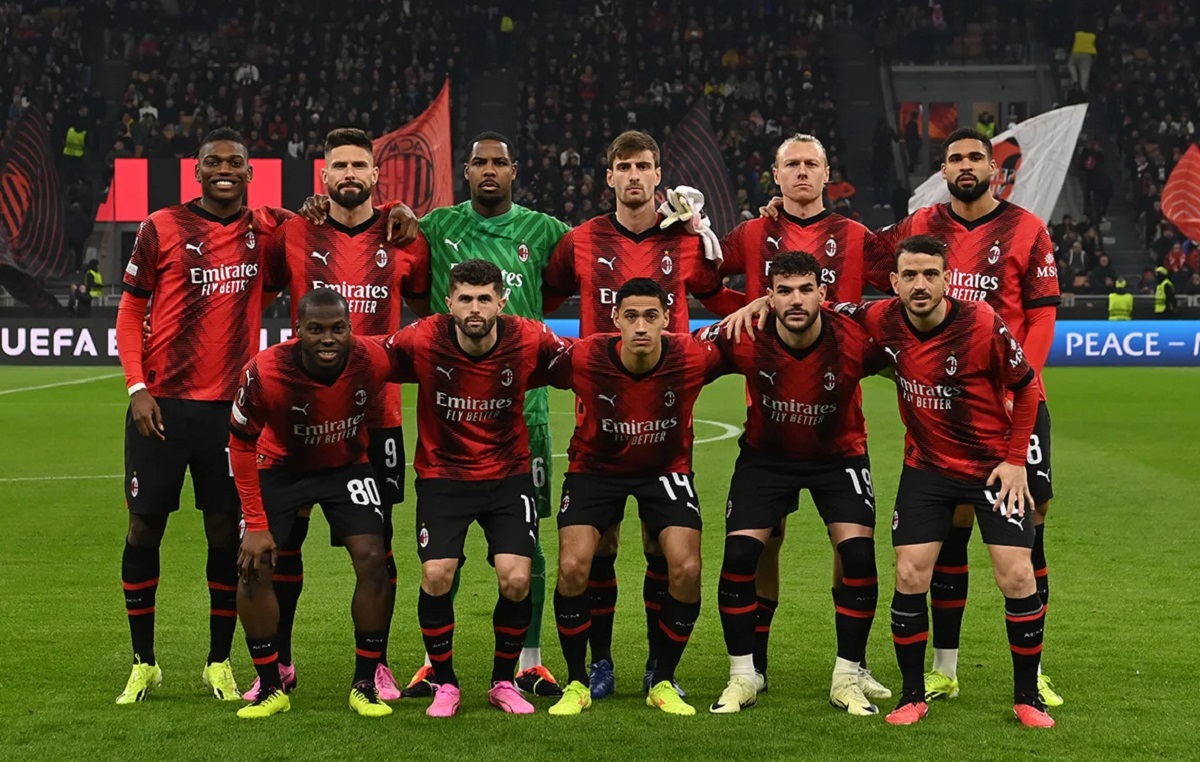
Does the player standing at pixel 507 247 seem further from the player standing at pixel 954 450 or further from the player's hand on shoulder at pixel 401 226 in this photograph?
the player standing at pixel 954 450

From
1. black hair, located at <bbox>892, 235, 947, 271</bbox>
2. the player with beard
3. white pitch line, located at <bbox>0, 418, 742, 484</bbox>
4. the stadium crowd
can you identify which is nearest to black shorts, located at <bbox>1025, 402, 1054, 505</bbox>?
black hair, located at <bbox>892, 235, 947, 271</bbox>

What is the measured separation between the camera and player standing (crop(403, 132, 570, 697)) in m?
6.75

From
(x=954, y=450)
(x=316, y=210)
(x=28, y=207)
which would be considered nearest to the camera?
(x=954, y=450)

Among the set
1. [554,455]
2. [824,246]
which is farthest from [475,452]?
[554,455]

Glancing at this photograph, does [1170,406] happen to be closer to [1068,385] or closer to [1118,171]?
[1068,385]

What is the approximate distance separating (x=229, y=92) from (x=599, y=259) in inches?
1189

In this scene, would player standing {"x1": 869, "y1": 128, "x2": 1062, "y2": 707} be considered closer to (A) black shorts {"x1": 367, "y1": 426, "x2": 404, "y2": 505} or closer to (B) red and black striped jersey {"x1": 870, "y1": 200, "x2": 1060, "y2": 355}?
(B) red and black striped jersey {"x1": 870, "y1": 200, "x2": 1060, "y2": 355}

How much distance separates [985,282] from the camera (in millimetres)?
6496

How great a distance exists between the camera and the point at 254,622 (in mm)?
6043

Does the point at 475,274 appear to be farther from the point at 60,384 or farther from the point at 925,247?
the point at 60,384

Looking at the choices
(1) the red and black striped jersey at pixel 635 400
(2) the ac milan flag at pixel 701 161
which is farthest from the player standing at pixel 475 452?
(2) the ac milan flag at pixel 701 161

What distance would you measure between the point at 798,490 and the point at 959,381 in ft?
2.58

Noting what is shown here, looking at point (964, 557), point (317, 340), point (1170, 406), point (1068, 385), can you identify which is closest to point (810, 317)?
point (964, 557)

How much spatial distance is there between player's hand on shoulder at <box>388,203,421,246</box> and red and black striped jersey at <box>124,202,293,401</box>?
0.60m
